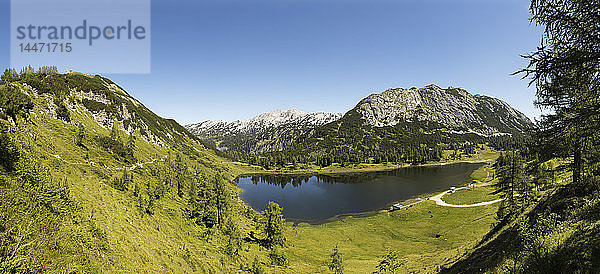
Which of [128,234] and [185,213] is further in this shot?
[185,213]

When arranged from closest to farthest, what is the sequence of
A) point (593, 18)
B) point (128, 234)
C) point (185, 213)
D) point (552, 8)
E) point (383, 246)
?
point (593, 18)
point (552, 8)
point (128, 234)
point (185, 213)
point (383, 246)

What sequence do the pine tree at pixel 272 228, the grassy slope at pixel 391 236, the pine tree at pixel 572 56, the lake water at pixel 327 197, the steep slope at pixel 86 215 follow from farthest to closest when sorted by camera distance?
the lake water at pixel 327 197, the pine tree at pixel 272 228, the grassy slope at pixel 391 236, the steep slope at pixel 86 215, the pine tree at pixel 572 56

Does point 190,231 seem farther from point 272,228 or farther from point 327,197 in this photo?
point 327,197

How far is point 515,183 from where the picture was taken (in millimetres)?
48031

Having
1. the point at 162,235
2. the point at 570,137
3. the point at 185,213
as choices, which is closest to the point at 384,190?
the point at 185,213

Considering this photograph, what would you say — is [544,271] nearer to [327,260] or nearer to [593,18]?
[593,18]

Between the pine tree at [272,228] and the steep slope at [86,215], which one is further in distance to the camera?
the pine tree at [272,228]

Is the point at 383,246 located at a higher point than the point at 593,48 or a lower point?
lower

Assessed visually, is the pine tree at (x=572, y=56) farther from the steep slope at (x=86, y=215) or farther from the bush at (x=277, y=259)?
the bush at (x=277, y=259)

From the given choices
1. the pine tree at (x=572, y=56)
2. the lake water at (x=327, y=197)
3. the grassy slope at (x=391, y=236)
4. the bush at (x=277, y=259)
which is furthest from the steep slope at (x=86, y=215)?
the lake water at (x=327, y=197)

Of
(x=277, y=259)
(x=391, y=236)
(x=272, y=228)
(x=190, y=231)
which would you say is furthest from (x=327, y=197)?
(x=190, y=231)

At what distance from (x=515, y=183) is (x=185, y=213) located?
7361 cm

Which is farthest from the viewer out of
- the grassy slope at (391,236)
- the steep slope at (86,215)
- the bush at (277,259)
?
the grassy slope at (391,236)

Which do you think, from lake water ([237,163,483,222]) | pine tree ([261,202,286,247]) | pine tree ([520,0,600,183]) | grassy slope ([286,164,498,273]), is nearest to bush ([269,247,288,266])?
grassy slope ([286,164,498,273])
